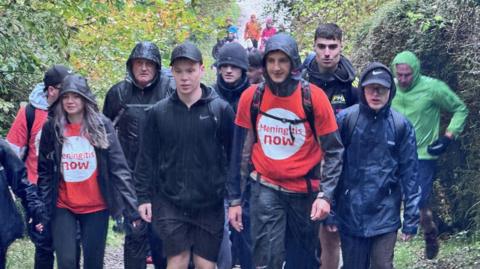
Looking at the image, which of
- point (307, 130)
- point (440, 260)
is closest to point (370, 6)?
point (440, 260)

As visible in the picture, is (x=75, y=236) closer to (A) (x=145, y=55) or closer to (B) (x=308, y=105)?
(A) (x=145, y=55)

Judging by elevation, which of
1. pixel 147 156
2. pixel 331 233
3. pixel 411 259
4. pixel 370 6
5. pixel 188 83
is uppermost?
pixel 370 6

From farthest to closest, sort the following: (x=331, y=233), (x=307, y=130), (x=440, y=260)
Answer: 1. (x=440, y=260)
2. (x=331, y=233)
3. (x=307, y=130)

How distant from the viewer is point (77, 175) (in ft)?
25.3

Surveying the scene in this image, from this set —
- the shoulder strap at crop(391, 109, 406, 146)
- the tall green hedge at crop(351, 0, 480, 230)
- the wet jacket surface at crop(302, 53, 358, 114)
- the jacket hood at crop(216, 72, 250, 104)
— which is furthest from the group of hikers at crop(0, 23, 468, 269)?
the tall green hedge at crop(351, 0, 480, 230)

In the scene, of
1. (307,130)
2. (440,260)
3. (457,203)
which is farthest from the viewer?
(457,203)

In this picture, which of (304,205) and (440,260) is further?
(440,260)

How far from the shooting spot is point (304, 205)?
7.52m

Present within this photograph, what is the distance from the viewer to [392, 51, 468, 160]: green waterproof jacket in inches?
403

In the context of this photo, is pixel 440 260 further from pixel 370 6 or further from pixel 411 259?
pixel 370 6

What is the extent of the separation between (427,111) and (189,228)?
3844mm

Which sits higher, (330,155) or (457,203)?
(330,155)

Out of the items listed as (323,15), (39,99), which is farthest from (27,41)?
(323,15)

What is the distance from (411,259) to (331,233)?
240cm
